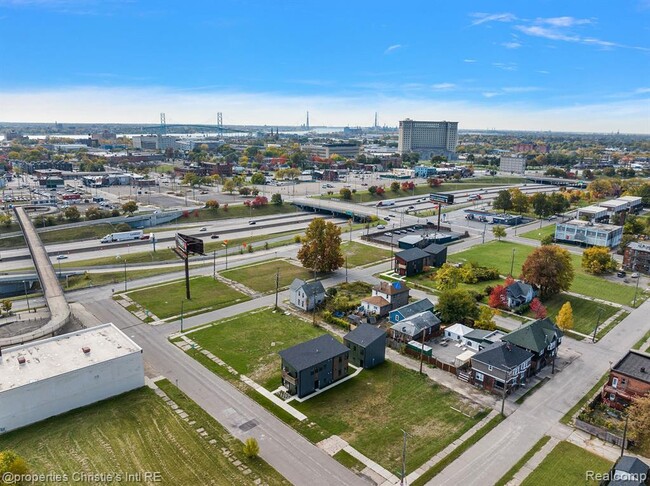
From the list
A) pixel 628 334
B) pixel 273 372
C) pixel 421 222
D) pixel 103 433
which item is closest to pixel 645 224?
pixel 421 222

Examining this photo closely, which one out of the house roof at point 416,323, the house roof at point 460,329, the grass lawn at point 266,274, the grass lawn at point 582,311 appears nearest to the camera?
the house roof at point 416,323

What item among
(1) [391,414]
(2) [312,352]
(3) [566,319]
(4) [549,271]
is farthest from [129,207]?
(3) [566,319]

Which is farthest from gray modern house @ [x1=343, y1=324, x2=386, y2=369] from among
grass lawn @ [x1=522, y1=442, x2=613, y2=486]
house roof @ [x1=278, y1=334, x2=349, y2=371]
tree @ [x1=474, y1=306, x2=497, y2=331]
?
grass lawn @ [x1=522, y1=442, x2=613, y2=486]

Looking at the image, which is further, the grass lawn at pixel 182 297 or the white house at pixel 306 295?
the grass lawn at pixel 182 297

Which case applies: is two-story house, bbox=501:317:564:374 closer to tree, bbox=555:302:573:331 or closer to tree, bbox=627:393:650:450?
tree, bbox=555:302:573:331

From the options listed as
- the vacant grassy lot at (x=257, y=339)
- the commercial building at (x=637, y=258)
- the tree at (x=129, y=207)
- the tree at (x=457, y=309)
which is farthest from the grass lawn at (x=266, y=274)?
the commercial building at (x=637, y=258)

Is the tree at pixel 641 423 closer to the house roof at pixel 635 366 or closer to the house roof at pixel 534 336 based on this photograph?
the house roof at pixel 635 366
